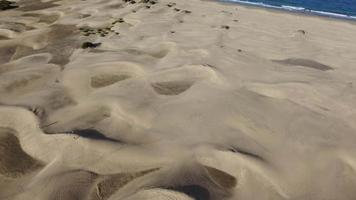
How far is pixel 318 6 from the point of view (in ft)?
77.8

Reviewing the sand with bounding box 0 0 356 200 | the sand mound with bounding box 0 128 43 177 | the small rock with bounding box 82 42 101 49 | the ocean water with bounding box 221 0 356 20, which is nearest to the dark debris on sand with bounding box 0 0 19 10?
the sand with bounding box 0 0 356 200

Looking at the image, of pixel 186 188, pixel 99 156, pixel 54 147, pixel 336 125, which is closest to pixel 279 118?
pixel 336 125

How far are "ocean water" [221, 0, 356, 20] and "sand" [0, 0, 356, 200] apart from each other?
8026 millimetres

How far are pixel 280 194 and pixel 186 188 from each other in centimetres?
135

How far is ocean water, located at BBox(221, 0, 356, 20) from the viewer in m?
21.9

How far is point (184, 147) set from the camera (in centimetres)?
708

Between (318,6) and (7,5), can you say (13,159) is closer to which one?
(7,5)

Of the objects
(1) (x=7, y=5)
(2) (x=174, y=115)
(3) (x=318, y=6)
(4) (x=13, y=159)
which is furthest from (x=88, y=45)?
(3) (x=318, y=6)

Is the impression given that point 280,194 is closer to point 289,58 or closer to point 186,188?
point 186,188

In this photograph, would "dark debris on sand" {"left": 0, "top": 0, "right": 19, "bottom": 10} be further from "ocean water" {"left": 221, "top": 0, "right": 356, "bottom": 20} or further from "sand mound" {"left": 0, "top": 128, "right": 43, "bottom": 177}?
"sand mound" {"left": 0, "top": 128, "right": 43, "bottom": 177}

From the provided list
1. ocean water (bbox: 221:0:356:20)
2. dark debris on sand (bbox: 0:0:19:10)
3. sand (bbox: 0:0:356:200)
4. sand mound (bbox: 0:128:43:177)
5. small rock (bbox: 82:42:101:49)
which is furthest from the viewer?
ocean water (bbox: 221:0:356:20)

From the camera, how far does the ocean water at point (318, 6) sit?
71.8ft

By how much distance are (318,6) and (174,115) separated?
721 inches

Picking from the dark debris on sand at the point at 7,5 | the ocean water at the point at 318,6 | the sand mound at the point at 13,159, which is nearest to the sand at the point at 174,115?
the sand mound at the point at 13,159
